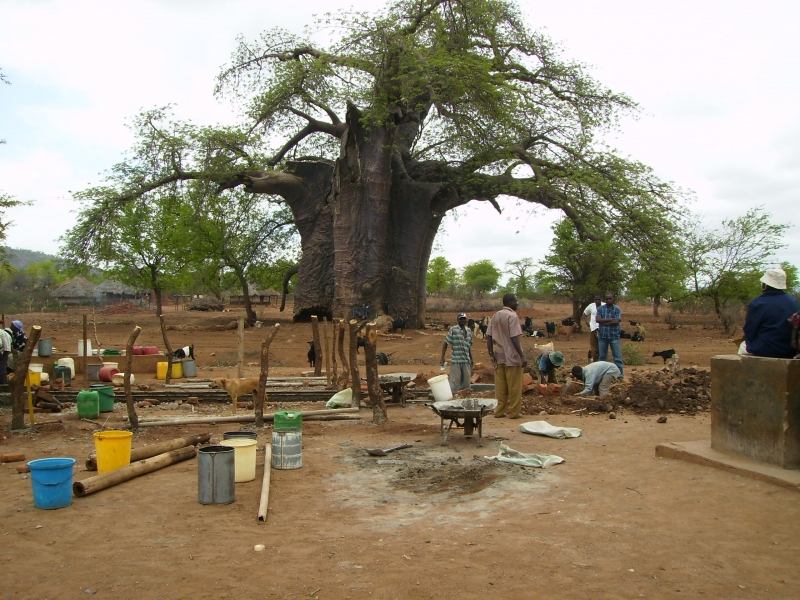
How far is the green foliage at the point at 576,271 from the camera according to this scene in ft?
80.7

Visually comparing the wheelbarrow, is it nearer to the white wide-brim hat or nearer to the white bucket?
the white bucket

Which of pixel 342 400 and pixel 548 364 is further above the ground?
pixel 548 364

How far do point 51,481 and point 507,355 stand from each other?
5.29 m

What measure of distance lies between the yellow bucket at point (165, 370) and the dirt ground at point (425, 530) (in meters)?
6.27

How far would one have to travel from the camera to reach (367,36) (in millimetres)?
17562

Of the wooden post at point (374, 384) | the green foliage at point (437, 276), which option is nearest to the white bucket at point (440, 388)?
the wooden post at point (374, 384)

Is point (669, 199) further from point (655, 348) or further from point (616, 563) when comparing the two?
point (616, 563)

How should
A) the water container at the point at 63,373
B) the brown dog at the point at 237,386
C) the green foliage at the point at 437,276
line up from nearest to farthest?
the brown dog at the point at 237,386 → the water container at the point at 63,373 → the green foliage at the point at 437,276

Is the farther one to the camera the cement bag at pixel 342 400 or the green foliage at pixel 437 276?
the green foliage at pixel 437 276

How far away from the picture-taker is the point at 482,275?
6888 centimetres

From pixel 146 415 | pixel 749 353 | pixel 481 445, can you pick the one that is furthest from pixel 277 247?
pixel 749 353

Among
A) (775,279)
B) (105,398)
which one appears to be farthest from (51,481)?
(775,279)

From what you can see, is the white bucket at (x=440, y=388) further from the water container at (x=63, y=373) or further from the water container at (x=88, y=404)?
the water container at (x=63, y=373)

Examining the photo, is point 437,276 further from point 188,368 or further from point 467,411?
point 467,411
